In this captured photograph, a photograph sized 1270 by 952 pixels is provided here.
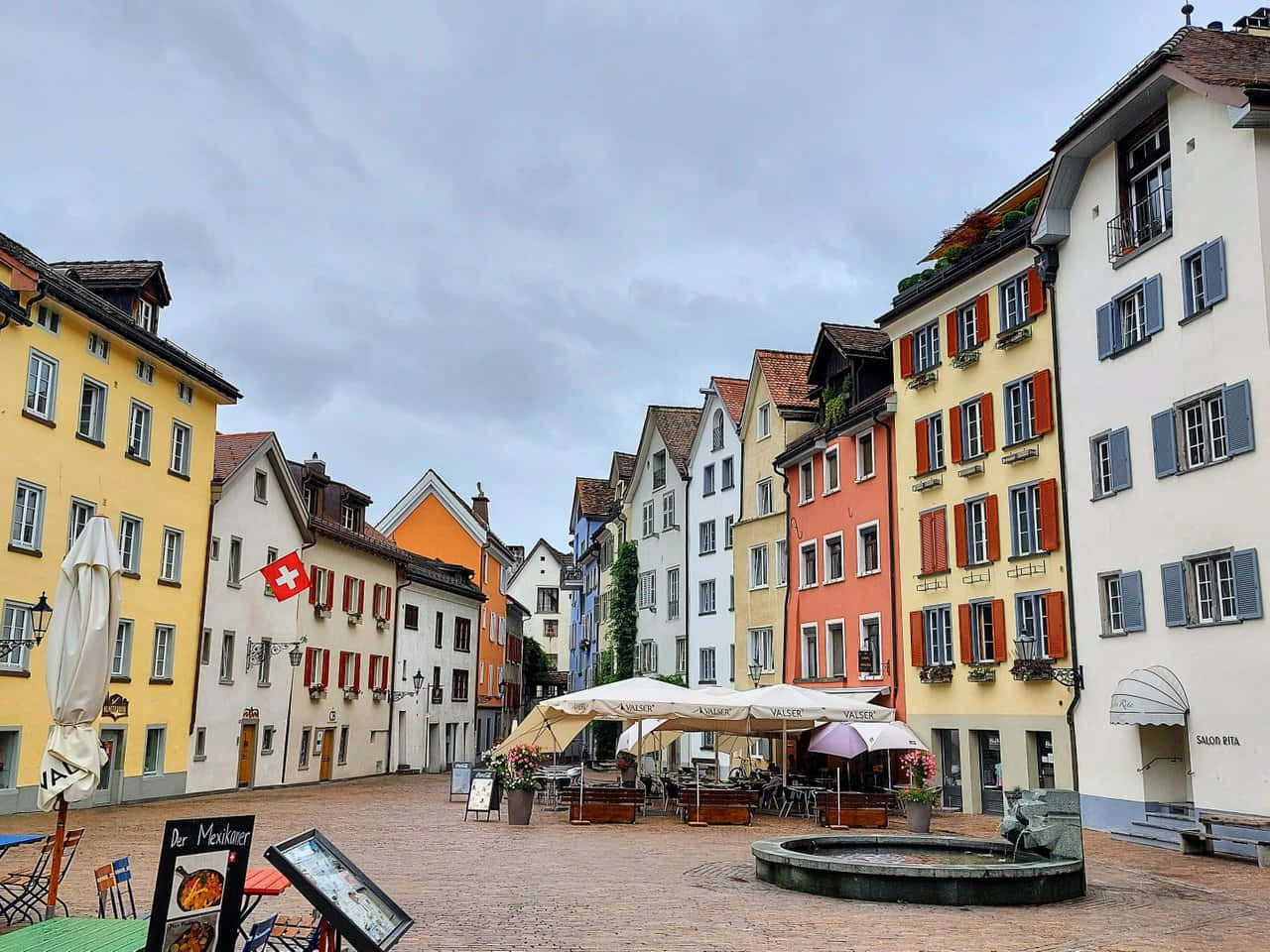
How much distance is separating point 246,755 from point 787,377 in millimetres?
22053

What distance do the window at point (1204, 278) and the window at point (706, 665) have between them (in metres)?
26.5

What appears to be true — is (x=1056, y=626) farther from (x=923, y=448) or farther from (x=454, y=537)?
(x=454, y=537)

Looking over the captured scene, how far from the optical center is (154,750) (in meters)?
32.4

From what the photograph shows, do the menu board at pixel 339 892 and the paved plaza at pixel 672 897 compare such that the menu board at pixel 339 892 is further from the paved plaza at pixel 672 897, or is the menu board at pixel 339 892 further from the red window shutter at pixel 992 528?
the red window shutter at pixel 992 528

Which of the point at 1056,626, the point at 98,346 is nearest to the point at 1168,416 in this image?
the point at 1056,626

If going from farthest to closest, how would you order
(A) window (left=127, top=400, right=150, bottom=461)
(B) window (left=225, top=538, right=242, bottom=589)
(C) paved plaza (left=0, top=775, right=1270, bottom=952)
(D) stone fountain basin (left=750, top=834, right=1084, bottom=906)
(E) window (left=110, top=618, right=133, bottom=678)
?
(B) window (left=225, top=538, right=242, bottom=589)
(A) window (left=127, top=400, right=150, bottom=461)
(E) window (left=110, top=618, right=133, bottom=678)
(D) stone fountain basin (left=750, top=834, right=1084, bottom=906)
(C) paved plaza (left=0, top=775, right=1270, bottom=952)

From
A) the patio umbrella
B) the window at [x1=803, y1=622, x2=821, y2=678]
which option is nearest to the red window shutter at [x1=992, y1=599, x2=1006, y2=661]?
the window at [x1=803, y1=622, x2=821, y2=678]

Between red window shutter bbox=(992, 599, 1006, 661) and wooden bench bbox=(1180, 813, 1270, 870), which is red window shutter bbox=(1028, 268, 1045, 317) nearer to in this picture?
red window shutter bbox=(992, 599, 1006, 661)

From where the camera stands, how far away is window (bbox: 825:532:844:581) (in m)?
36.5

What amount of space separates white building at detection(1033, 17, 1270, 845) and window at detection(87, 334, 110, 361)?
22.3 m

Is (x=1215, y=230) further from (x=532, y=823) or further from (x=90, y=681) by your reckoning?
(x=90, y=681)

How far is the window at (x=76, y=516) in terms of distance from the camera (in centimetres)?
2823

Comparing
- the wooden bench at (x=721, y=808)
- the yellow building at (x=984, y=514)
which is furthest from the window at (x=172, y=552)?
the yellow building at (x=984, y=514)

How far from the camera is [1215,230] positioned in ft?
70.6
